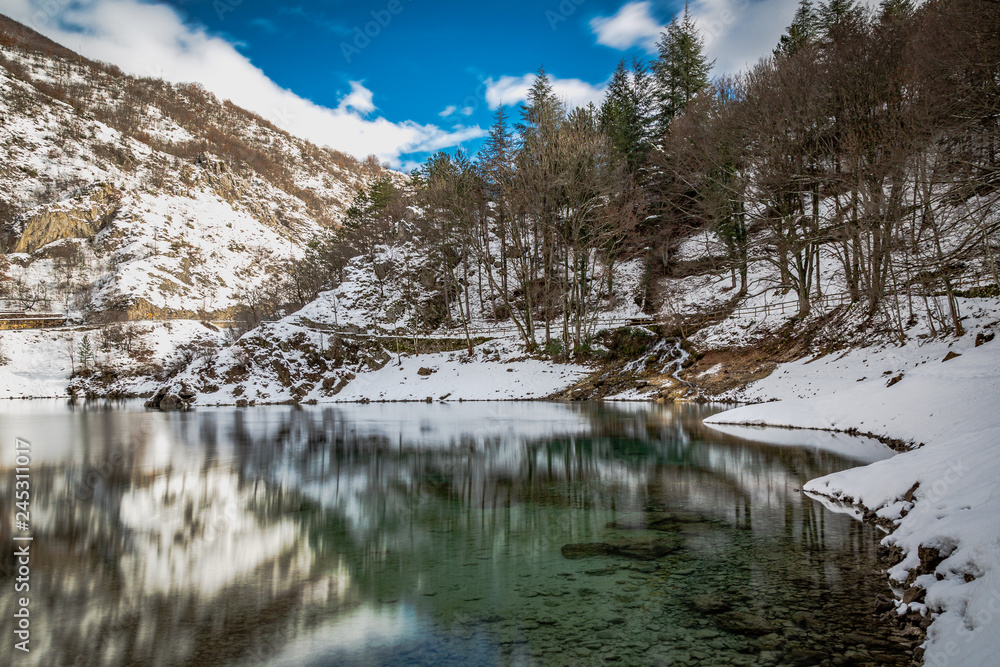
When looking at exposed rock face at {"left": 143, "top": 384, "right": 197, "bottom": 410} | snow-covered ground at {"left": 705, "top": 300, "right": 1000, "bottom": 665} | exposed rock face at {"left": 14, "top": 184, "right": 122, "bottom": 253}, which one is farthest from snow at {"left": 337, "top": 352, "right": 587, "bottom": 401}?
exposed rock face at {"left": 14, "top": 184, "right": 122, "bottom": 253}

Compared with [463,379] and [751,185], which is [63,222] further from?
[751,185]

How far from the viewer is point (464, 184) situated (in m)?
42.7

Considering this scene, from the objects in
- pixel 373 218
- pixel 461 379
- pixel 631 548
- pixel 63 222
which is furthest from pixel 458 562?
pixel 63 222

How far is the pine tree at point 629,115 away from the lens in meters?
44.9

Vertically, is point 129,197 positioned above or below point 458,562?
above

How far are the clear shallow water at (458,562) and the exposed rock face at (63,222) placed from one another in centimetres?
10925

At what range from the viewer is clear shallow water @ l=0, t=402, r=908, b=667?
4.00m

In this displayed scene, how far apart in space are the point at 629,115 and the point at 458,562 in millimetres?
48482

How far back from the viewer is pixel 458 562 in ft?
19.6

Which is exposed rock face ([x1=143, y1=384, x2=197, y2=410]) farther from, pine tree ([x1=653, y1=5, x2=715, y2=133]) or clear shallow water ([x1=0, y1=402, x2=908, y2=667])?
pine tree ([x1=653, y1=5, x2=715, y2=133])

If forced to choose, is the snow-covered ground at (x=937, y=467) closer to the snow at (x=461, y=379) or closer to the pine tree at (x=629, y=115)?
the snow at (x=461, y=379)

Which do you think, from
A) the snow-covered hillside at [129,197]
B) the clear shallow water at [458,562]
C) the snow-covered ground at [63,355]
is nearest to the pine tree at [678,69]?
the clear shallow water at [458,562]

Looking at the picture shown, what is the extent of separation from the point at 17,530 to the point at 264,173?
165573 millimetres

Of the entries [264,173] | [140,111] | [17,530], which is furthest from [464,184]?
[140,111]
